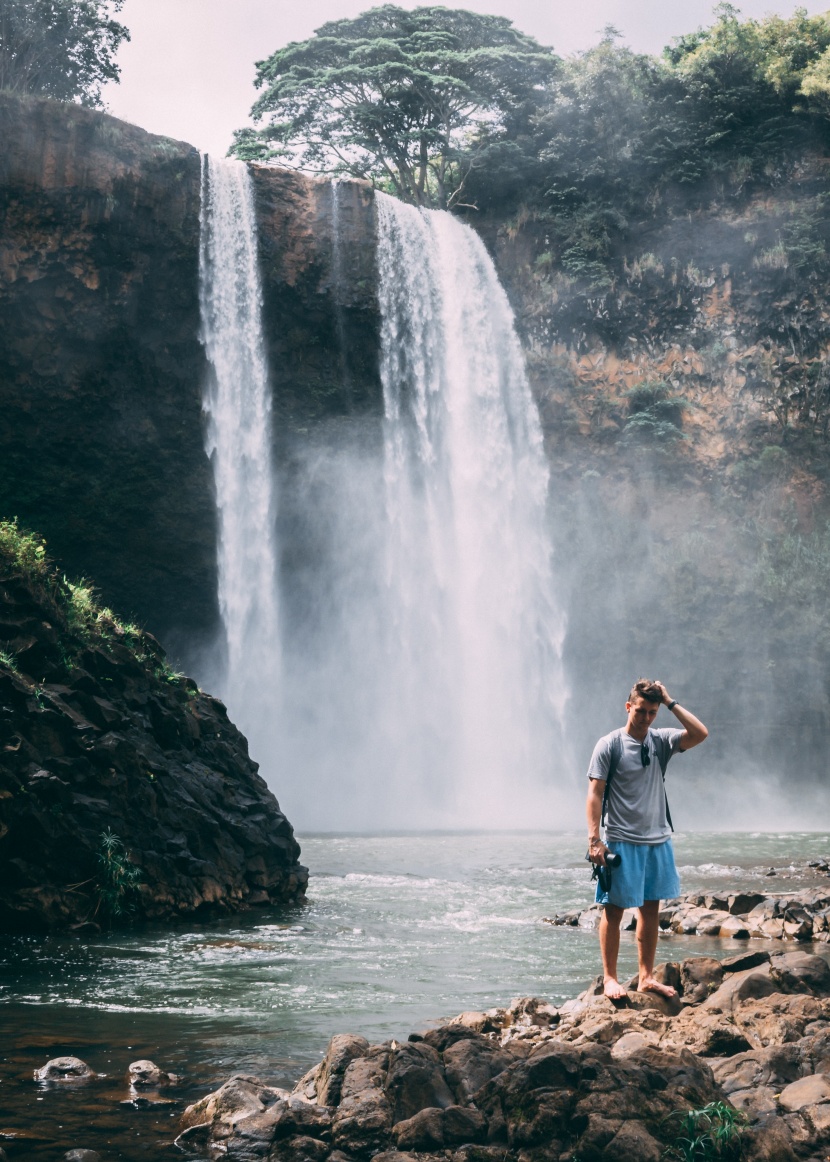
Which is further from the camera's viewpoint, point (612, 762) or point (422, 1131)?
point (612, 762)

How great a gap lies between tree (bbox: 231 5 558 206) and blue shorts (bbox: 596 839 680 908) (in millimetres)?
27621

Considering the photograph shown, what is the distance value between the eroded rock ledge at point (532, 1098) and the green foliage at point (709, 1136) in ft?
0.12

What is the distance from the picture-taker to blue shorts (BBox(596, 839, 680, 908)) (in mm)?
5820

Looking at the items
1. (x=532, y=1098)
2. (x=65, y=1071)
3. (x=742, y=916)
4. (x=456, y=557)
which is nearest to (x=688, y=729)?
(x=532, y=1098)

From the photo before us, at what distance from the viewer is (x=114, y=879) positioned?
10.2m

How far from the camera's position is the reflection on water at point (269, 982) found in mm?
4949

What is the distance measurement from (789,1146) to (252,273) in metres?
22.9

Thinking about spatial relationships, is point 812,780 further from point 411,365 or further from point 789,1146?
point 789,1146

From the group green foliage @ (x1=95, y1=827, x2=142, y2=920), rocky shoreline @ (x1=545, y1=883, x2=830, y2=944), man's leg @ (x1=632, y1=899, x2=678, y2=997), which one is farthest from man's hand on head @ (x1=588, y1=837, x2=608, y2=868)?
green foliage @ (x1=95, y1=827, x2=142, y2=920)

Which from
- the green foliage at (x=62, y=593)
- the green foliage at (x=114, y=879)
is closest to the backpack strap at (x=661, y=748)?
the green foliage at (x=114, y=879)

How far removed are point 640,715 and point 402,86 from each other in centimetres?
2905

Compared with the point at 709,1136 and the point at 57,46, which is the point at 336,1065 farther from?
the point at 57,46

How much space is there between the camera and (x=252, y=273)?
2427cm

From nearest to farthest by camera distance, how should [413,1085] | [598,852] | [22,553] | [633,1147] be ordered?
1. [633,1147]
2. [413,1085]
3. [598,852]
4. [22,553]
